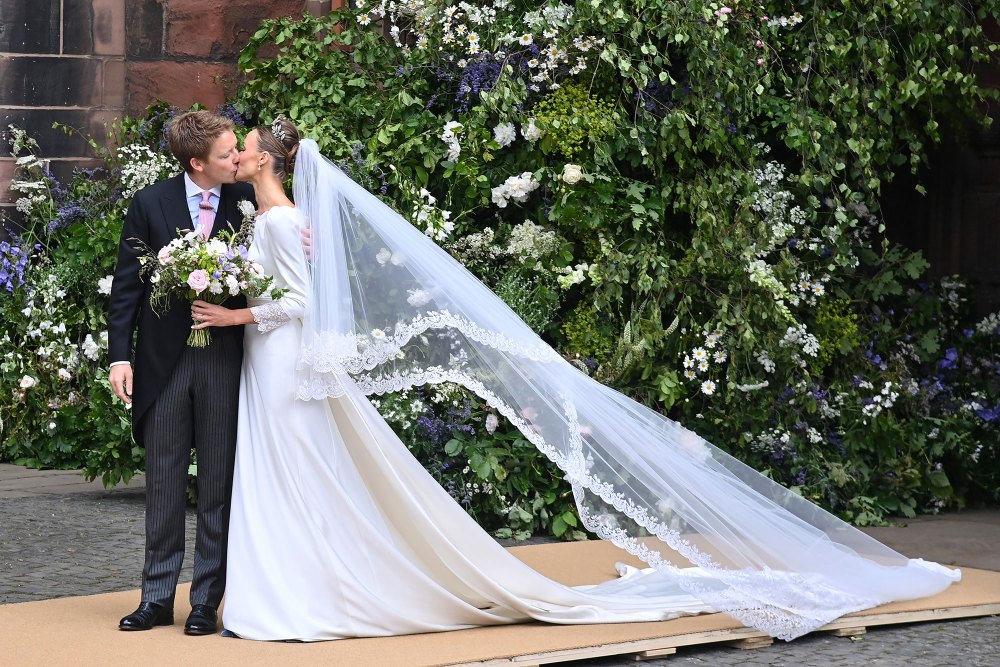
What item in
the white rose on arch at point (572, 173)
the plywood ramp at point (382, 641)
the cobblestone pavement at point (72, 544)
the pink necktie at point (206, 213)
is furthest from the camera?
the white rose on arch at point (572, 173)

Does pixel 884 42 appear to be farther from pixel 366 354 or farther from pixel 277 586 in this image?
pixel 277 586

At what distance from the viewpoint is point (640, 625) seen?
16.4 feet

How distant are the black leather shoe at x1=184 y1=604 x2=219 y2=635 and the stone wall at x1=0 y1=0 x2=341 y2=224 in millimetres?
5942

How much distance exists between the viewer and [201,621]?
188 inches

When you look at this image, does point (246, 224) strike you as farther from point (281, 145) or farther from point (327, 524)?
point (327, 524)

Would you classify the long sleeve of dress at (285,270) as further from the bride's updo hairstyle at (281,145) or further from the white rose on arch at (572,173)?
the white rose on arch at (572,173)

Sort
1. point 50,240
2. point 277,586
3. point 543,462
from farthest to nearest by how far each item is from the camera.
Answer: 1. point 50,240
2. point 543,462
3. point 277,586

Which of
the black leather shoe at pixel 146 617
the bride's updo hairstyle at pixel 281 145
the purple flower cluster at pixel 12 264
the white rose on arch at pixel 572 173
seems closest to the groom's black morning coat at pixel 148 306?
the bride's updo hairstyle at pixel 281 145

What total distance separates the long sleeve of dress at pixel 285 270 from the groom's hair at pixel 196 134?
0.35 m

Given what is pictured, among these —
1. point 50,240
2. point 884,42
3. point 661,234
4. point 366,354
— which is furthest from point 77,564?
point 884,42

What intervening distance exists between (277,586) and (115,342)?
101cm

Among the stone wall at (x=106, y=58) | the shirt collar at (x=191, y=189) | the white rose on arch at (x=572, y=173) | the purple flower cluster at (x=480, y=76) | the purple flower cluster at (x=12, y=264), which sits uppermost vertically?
the stone wall at (x=106, y=58)

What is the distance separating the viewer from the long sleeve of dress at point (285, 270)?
4.77 metres

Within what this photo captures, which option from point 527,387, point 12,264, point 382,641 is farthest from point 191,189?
point 12,264
